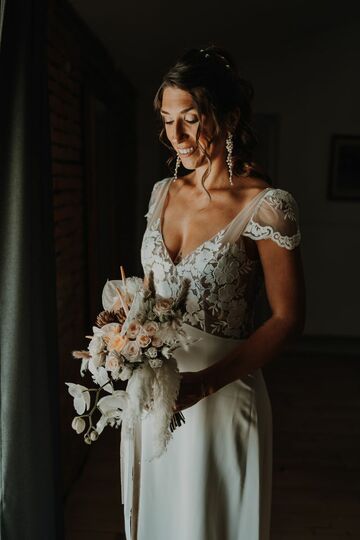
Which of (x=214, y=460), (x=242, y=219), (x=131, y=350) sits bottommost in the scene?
(x=214, y=460)

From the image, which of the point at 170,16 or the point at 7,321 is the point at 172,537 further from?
the point at 170,16

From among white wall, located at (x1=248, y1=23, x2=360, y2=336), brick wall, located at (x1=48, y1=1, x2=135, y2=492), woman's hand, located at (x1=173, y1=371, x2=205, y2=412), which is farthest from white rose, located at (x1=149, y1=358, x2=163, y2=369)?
white wall, located at (x1=248, y1=23, x2=360, y2=336)

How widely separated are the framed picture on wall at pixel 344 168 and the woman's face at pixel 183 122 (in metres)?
3.64

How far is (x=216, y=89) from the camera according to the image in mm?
1074

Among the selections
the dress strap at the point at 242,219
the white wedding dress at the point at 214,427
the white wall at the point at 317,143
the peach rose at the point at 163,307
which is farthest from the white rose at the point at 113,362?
the white wall at the point at 317,143

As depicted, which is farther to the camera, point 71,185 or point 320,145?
point 320,145

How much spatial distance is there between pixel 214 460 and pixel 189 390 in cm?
27

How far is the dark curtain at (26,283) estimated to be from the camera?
122 centimetres

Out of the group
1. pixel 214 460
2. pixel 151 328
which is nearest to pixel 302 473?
pixel 214 460

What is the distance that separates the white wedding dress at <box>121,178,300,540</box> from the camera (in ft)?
3.64

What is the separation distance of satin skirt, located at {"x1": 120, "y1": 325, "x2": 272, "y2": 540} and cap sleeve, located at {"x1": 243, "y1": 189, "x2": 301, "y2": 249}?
26 centimetres

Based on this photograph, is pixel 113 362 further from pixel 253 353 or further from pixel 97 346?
pixel 253 353

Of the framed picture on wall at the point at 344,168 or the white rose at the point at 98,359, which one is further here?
the framed picture on wall at the point at 344,168

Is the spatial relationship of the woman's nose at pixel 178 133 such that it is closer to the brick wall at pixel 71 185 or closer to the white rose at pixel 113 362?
the white rose at pixel 113 362
